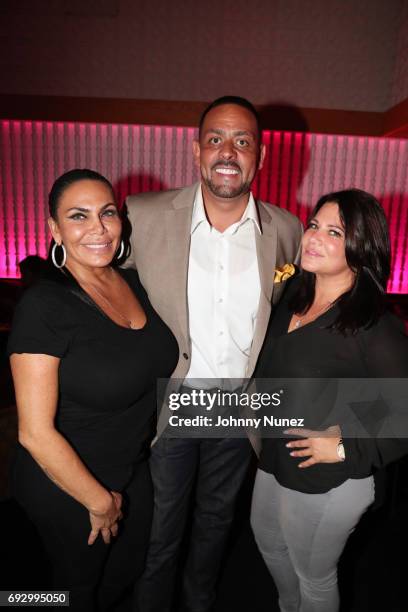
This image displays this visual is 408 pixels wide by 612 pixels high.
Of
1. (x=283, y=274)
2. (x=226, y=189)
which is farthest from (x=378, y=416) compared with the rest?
(x=226, y=189)

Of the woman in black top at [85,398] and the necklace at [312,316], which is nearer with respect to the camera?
the woman in black top at [85,398]

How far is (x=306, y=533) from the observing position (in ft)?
4.74

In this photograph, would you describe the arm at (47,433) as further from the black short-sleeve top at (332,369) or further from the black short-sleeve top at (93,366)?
the black short-sleeve top at (332,369)

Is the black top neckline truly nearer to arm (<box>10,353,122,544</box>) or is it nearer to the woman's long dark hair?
arm (<box>10,353,122,544</box>)

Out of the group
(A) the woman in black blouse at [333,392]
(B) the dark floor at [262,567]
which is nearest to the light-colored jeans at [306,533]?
(A) the woman in black blouse at [333,392]

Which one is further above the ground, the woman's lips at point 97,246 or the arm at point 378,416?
the woman's lips at point 97,246

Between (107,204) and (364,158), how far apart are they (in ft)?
15.5

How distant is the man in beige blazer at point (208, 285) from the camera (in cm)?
169

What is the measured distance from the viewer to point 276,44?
4.71 meters

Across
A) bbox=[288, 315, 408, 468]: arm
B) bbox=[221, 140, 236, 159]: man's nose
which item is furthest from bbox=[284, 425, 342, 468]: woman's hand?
bbox=[221, 140, 236, 159]: man's nose

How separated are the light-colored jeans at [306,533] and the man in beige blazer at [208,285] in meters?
0.27

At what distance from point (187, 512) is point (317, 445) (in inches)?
29.7

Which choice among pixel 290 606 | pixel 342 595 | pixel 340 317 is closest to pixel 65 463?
pixel 340 317

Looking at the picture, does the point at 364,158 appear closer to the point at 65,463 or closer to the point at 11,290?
the point at 11,290
